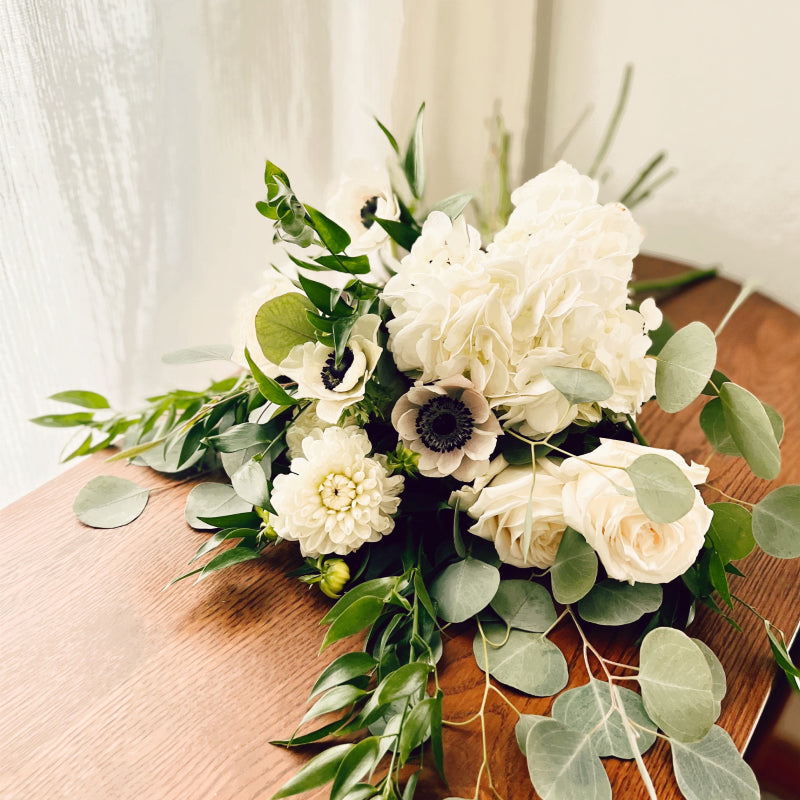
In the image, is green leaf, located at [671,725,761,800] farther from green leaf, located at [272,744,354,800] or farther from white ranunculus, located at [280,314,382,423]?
white ranunculus, located at [280,314,382,423]

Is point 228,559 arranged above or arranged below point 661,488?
below

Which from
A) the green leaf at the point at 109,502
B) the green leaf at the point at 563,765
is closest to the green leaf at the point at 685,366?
the green leaf at the point at 563,765

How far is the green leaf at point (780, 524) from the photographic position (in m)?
0.52

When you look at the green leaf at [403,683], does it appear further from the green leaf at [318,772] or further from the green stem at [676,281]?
the green stem at [676,281]

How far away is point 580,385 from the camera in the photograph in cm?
46

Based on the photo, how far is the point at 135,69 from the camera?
2.56 feet

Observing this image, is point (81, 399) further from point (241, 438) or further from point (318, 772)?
point (318, 772)

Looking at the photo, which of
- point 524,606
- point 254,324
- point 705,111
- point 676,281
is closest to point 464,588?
point 524,606

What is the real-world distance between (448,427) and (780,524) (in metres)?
0.24

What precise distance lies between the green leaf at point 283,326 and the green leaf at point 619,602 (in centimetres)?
27

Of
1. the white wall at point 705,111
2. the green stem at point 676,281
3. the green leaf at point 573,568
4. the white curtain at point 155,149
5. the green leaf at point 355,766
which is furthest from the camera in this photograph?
the white wall at point 705,111

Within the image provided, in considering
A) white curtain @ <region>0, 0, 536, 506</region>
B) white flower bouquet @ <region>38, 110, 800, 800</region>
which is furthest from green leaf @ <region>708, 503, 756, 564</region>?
white curtain @ <region>0, 0, 536, 506</region>

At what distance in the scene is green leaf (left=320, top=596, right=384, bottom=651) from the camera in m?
0.45

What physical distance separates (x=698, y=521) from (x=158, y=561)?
1.34ft
